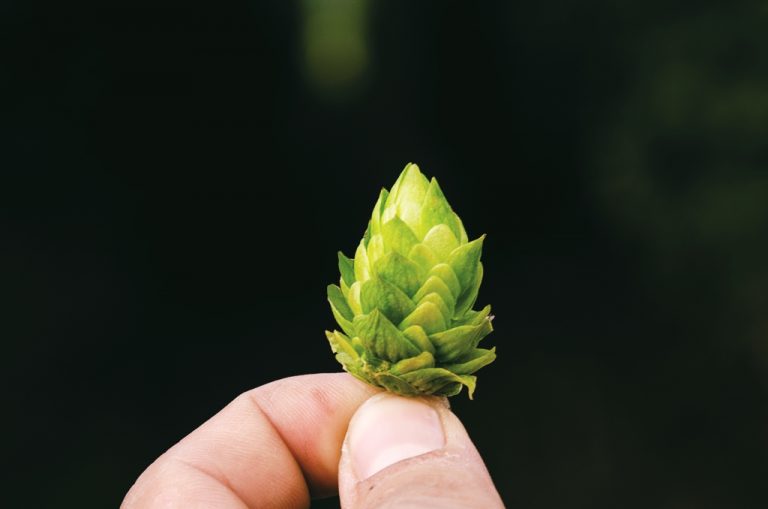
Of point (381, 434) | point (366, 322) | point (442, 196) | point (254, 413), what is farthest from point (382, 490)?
point (254, 413)

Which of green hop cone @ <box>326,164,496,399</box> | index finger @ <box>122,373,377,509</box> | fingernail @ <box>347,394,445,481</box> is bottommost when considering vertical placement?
index finger @ <box>122,373,377,509</box>

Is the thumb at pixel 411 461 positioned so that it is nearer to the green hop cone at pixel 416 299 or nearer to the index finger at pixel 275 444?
the green hop cone at pixel 416 299

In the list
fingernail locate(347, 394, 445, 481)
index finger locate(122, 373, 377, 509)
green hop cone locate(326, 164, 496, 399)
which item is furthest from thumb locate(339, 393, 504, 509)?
index finger locate(122, 373, 377, 509)

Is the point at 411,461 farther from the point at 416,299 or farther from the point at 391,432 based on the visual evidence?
the point at 416,299

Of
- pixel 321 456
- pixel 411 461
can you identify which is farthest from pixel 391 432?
pixel 321 456

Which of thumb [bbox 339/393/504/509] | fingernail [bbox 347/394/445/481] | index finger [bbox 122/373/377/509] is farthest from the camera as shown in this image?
index finger [bbox 122/373/377/509]

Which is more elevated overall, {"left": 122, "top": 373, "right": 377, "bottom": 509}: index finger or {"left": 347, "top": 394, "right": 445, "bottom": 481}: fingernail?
{"left": 347, "top": 394, "right": 445, "bottom": 481}: fingernail

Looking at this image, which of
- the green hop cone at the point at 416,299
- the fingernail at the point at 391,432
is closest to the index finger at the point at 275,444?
the fingernail at the point at 391,432

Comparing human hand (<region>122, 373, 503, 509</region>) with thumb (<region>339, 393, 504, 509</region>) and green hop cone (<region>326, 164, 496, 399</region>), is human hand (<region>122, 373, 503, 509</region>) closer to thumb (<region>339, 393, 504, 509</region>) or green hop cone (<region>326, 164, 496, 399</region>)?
thumb (<region>339, 393, 504, 509</region>)
